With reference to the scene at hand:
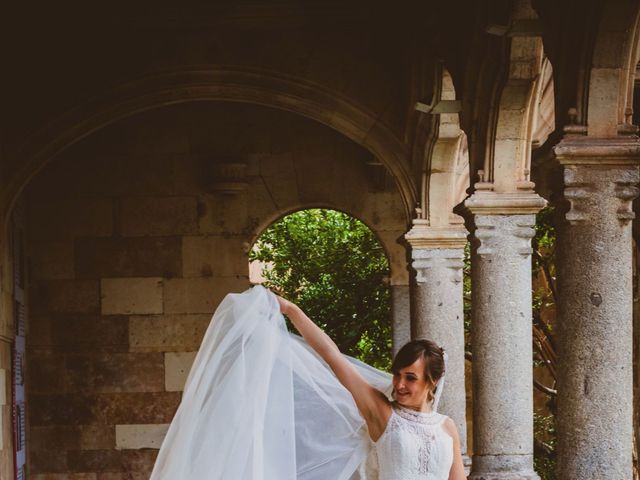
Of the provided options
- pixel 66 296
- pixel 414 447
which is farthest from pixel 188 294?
pixel 414 447

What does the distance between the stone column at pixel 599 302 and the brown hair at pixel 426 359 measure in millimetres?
1895

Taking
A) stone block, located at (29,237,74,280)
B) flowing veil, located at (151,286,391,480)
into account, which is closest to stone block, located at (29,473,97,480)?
stone block, located at (29,237,74,280)

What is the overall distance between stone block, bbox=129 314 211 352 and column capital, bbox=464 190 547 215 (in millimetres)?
5614

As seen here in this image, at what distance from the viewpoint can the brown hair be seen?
12.1 feet

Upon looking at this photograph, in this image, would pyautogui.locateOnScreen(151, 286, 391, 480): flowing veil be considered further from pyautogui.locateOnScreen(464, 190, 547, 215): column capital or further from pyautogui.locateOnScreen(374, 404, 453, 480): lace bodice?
pyautogui.locateOnScreen(464, 190, 547, 215): column capital

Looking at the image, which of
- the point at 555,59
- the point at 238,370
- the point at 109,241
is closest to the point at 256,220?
the point at 109,241

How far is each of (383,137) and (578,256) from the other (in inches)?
201

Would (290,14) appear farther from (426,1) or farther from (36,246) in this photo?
(36,246)

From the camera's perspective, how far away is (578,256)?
215 inches

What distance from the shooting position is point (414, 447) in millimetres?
3809

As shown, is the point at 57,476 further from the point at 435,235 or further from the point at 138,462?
the point at 435,235

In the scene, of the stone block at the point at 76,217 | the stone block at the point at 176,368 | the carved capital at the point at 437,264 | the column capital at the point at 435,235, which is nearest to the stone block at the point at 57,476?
the stone block at the point at 176,368

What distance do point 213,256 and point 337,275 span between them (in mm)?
6248

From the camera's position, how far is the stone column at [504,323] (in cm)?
Answer: 771
